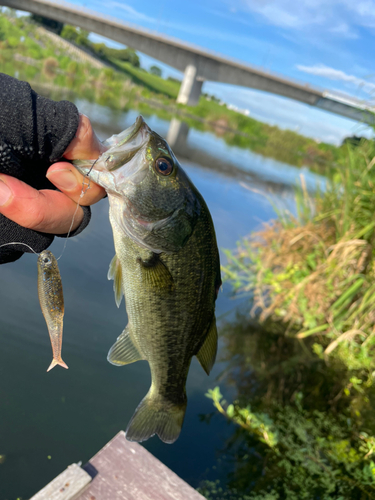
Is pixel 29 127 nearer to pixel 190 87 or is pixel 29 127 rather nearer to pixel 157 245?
pixel 157 245

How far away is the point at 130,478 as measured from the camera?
105 inches

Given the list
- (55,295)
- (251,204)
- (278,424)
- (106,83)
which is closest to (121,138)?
(55,295)

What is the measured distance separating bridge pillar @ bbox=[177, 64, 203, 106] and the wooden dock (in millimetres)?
42285

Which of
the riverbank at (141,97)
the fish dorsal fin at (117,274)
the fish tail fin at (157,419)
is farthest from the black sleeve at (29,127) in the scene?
the riverbank at (141,97)

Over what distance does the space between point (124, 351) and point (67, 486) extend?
1.24 m

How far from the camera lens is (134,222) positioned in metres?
1.62

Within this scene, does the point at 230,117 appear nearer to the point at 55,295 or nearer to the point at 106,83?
the point at 106,83

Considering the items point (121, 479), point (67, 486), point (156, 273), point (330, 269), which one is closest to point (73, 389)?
point (121, 479)

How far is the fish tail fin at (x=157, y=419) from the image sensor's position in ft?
5.99

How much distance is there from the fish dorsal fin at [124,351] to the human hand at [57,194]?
0.63 meters

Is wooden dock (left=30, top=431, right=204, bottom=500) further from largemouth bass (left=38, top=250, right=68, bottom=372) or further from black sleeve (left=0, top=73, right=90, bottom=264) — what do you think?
black sleeve (left=0, top=73, right=90, bottom=264)

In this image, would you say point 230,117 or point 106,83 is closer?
point 106,83

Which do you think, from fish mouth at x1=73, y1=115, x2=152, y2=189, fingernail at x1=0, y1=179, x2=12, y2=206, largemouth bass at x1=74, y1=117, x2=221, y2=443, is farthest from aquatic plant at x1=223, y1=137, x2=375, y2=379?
fingernail at x1=0, y1=179, x2=12, y2=206

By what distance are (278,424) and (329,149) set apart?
3992 centimetres
